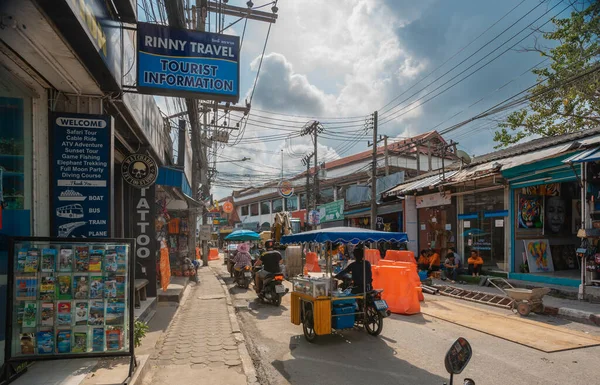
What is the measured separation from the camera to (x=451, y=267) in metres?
14.2

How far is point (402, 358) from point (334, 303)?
5.05 feet

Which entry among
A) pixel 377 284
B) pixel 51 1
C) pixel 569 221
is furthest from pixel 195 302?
pixel 569 221

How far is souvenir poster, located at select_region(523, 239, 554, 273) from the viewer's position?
12914mm

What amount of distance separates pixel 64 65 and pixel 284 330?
6.09 m

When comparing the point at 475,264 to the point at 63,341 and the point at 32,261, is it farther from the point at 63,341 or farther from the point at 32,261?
the point at 32,261

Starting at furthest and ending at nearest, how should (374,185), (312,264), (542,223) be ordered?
(374,185)
(312,264)
(542,223)

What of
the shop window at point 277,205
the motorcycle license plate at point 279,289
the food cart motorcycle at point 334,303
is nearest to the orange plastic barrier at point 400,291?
the food cart motorcycle at point 334,303

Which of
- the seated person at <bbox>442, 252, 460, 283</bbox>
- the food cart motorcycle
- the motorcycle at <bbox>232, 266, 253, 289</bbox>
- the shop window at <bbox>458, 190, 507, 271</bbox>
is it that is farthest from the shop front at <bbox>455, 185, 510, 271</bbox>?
the motorcycle at <bbox>232, 266, 253, 289</bbox>

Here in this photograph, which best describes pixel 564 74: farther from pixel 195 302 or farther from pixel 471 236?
pixel 195 302

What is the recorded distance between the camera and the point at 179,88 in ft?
18.8

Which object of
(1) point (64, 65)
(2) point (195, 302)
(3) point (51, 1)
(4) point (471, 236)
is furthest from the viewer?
(4) point (471, 236)

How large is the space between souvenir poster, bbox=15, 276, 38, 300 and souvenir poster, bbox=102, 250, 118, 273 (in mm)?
696

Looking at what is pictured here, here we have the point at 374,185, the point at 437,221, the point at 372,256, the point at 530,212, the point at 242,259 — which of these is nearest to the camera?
the point at 530,212

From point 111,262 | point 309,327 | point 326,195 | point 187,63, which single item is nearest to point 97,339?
point 111,262
